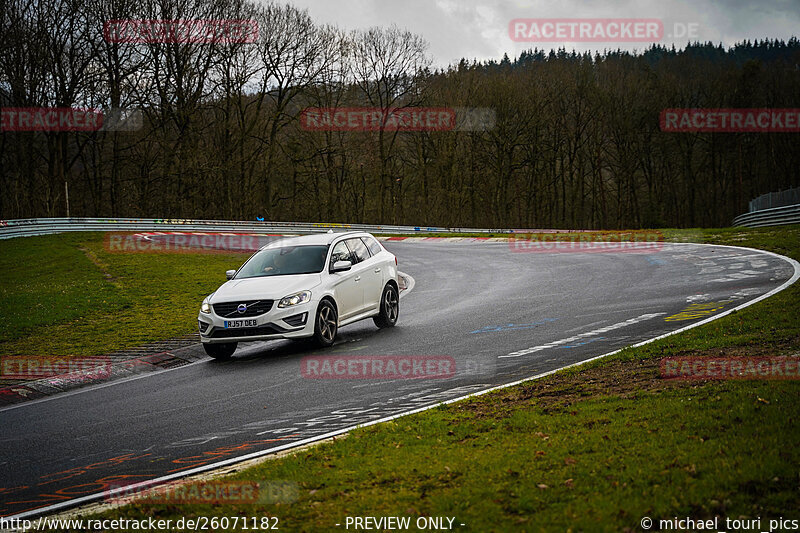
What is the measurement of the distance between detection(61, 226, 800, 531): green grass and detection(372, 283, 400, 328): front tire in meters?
6.28

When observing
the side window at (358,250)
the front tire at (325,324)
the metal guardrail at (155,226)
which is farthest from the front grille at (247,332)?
the metal guardrail at (155,226)

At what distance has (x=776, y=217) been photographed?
34.1 metres

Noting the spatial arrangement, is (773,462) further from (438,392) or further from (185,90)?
(185,90)

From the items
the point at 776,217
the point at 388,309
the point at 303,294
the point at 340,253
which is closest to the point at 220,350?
the point at 303,294

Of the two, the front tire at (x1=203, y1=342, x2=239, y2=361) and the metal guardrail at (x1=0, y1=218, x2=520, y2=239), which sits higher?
→ the metal guardrail at (x1=0, y1=218, x2=520, y2=239)

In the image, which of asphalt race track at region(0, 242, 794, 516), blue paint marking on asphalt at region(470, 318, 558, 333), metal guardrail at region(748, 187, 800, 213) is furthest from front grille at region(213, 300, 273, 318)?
metal guardrail at region(748, 187, 800, 213)

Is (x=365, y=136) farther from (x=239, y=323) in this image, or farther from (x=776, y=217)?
(x=239, y=323)

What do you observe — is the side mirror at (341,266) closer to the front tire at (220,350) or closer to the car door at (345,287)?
the car door at (345,287)

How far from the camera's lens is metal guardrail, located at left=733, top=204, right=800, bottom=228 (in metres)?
31.6

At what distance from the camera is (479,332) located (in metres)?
12.9

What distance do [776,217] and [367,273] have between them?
26.9 metres

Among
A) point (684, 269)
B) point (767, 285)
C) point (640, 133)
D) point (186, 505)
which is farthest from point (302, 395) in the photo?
point (640, 133)

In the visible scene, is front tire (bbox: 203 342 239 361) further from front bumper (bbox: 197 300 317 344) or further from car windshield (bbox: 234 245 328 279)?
car windshield (bbox: 234 245 328 279)

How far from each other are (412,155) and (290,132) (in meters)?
10.5
